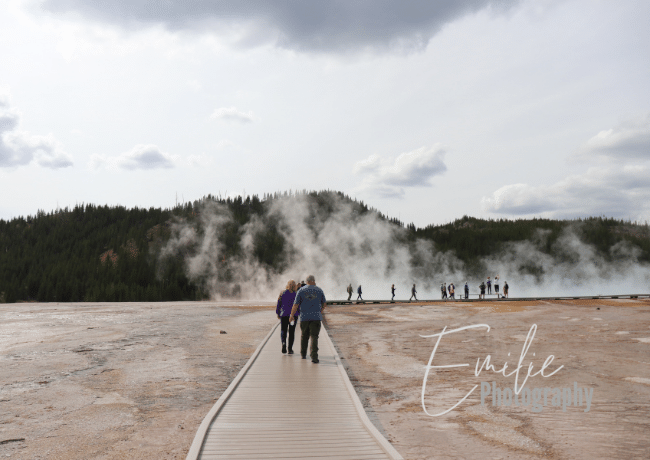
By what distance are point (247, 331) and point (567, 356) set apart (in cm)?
1168

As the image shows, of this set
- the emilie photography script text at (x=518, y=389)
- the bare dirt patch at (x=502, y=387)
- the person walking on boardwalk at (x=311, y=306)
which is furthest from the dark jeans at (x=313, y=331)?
the emilie photography script text at (x=518, y=389)

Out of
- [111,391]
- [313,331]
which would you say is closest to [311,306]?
[313,331]

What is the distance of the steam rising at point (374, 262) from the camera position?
85125mm

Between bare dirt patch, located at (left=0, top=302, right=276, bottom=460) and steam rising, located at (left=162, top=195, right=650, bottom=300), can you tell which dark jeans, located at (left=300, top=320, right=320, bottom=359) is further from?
steam rising, located at (left=162, top=195, right=650, bottom=300)

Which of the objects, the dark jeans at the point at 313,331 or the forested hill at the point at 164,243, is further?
the forested hill at the point at 164,243

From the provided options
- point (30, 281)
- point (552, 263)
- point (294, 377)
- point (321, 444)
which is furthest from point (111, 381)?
point (552, 263)

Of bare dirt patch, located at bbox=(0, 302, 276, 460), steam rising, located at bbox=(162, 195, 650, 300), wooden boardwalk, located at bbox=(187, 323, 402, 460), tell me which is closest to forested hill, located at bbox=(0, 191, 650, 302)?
steam rising, located at bbox=(162, 195, 650, 300)

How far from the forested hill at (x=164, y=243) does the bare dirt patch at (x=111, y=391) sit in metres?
57.7

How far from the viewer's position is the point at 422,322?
2102 centimetres

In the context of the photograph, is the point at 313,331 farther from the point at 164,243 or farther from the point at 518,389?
the point at 164,243

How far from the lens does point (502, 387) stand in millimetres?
8477

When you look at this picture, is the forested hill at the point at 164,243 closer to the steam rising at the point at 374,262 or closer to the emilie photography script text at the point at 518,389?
the steam rising at the point at 374,262

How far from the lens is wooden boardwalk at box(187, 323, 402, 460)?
4418 mm

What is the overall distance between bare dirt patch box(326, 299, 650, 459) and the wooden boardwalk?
0.71 m
